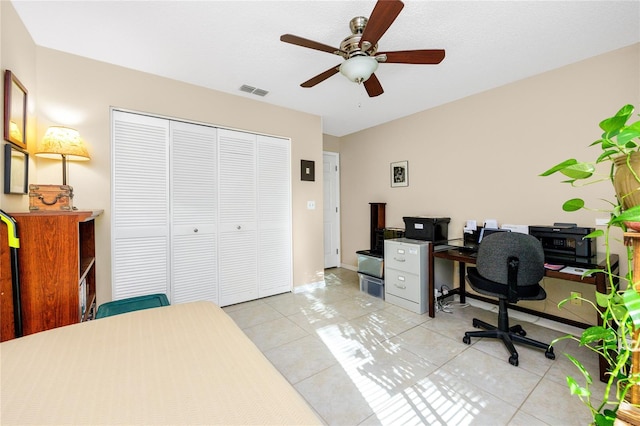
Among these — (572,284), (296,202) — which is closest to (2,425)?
(296,202)

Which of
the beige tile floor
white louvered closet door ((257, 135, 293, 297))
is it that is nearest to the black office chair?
the beige tile floor

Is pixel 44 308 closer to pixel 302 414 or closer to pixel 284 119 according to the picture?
pixel 302 414

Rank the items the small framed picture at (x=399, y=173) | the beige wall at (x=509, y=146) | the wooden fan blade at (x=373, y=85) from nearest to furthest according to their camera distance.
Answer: the wooden fan blade at (x=373, y=85) → the beige wall at (x=509, y=146) → the small framed picture at (x=399, y=173)

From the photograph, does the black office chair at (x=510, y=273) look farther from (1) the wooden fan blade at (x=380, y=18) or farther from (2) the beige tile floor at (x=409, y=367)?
(1) the wooden fan blade at (x=380, y=18)

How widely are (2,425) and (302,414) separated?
0.74 m

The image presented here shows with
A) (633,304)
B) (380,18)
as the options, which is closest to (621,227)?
(633,304)

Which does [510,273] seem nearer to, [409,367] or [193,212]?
[409,367]

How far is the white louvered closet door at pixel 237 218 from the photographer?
122 inches

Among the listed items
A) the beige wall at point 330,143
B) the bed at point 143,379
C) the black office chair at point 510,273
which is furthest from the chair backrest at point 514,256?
the beige wall at point 330,143

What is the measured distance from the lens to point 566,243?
2.21 metres

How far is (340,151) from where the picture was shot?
5.05 meters

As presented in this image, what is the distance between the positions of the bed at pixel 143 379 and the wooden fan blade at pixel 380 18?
173cm

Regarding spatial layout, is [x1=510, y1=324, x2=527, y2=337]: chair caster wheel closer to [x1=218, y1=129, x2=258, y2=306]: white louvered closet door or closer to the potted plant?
the potted plant

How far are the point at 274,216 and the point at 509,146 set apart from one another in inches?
113
